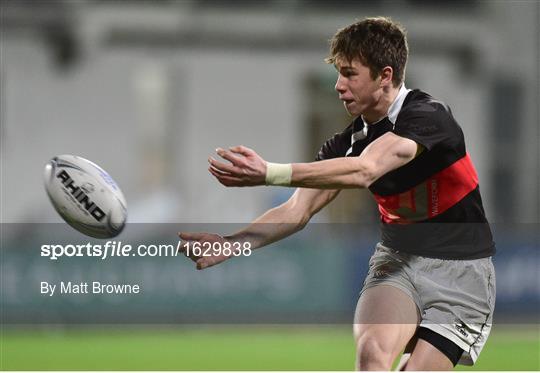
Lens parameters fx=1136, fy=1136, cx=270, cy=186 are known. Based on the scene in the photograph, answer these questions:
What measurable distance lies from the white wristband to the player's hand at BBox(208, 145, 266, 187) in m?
0.06

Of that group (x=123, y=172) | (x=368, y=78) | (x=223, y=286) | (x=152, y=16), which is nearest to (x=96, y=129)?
(x=123, y=172)

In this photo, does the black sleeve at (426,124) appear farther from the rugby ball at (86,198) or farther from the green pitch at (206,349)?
the green pitch at (206,349)

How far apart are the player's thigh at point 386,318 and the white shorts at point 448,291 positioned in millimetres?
53

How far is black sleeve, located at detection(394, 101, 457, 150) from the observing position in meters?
5.20

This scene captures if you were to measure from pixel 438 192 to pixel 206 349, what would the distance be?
605 cm

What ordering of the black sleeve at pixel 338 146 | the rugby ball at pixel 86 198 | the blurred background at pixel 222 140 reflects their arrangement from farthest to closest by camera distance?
1. the blurred background at pixel 222 140
2. the rugby ball at pixel 86 198
3. the black sleeve at pixel 338 146

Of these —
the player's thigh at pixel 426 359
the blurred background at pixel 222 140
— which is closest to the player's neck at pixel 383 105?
the player's thigh at pixel 426 359

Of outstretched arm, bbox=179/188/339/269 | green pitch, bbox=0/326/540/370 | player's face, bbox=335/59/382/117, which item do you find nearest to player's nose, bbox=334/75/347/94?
player's face, bbox=335/59/382/117

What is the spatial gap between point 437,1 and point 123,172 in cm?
618

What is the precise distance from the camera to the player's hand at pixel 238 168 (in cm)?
475

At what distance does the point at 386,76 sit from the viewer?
550 centimetres

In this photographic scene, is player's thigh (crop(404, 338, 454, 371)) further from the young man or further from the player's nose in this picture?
the player's nose

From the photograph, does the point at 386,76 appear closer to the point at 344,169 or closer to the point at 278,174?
the point at 344,169

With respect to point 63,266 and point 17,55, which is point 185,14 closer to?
point 17,55
